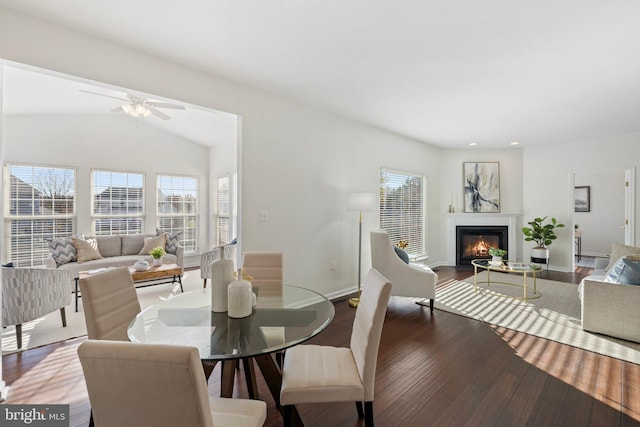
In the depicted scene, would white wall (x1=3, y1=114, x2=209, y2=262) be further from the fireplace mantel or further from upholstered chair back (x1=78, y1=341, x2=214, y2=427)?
upholstered chair back (x1=78, y1=341, x2=214, y2=427)

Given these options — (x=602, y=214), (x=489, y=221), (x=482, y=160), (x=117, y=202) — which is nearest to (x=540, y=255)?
(x=489, y=221)

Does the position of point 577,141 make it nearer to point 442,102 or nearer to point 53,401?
point 442,102

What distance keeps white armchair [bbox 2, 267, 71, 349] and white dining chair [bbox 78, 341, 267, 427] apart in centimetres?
273

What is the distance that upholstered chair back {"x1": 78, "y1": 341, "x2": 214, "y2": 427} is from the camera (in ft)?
2.92

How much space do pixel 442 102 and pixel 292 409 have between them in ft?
12.2

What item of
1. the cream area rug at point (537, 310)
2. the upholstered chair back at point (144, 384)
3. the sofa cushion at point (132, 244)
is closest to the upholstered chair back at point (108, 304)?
the upholstered chair back at point (144, 384)

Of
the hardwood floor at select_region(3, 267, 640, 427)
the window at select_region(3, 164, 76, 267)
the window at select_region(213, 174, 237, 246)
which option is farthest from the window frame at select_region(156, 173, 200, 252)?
the hardwood floor at select_region(3, 267, 640, 427)

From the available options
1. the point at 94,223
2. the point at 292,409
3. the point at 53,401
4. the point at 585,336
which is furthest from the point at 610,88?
the point at 94,223

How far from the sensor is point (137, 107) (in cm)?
430

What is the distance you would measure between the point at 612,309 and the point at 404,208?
134 inches

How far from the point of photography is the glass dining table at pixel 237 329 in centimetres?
145

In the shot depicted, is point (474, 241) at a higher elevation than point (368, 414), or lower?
higher

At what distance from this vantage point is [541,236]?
6062 millimetres

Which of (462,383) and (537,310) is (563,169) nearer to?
(537,310)
